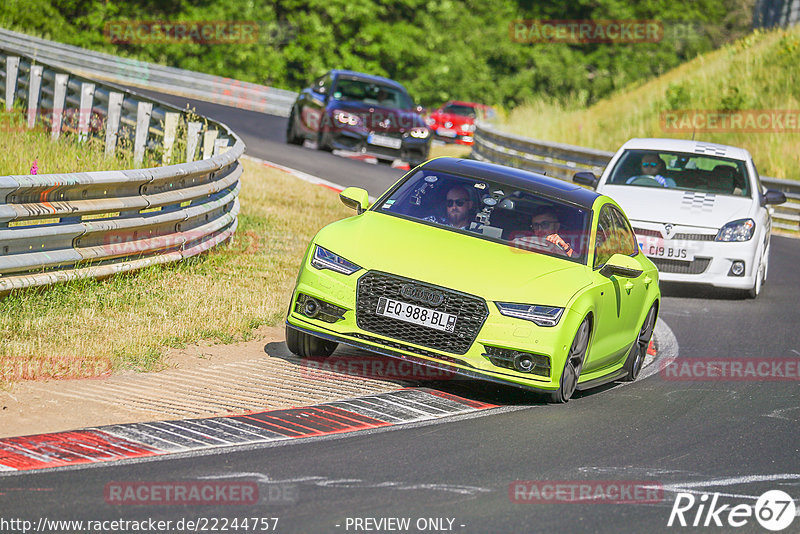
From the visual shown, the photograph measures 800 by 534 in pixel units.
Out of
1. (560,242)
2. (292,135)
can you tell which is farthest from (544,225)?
(292,135)

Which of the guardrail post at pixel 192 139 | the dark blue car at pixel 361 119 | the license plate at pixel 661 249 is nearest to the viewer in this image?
the license plate at pixel 661 249

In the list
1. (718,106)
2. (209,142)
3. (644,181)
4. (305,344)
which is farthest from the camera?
(718,106)

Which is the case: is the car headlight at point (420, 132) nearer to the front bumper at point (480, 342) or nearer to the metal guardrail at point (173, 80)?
the metal guardrail at point (173, 80)

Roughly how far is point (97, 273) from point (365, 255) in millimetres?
2809

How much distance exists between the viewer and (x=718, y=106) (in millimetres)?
33844

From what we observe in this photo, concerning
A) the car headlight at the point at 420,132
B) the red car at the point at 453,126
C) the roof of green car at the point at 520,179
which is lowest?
the red car at the point at 453,126

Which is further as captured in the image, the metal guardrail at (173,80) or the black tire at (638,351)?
the metal guardrail at (173,80)

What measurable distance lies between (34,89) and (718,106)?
65.3ft

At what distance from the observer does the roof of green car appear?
9156 millimetres

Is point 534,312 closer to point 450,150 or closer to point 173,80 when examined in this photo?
point 450,150

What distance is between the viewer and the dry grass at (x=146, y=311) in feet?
26.2

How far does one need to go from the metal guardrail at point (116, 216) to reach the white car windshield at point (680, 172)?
454 centimetres

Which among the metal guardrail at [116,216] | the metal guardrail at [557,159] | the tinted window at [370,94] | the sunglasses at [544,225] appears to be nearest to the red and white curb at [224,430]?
the sunglasses at [544,225]

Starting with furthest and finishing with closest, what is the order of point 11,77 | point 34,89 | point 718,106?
1. point 718,106
2. point 11,77
3. point 34,89
